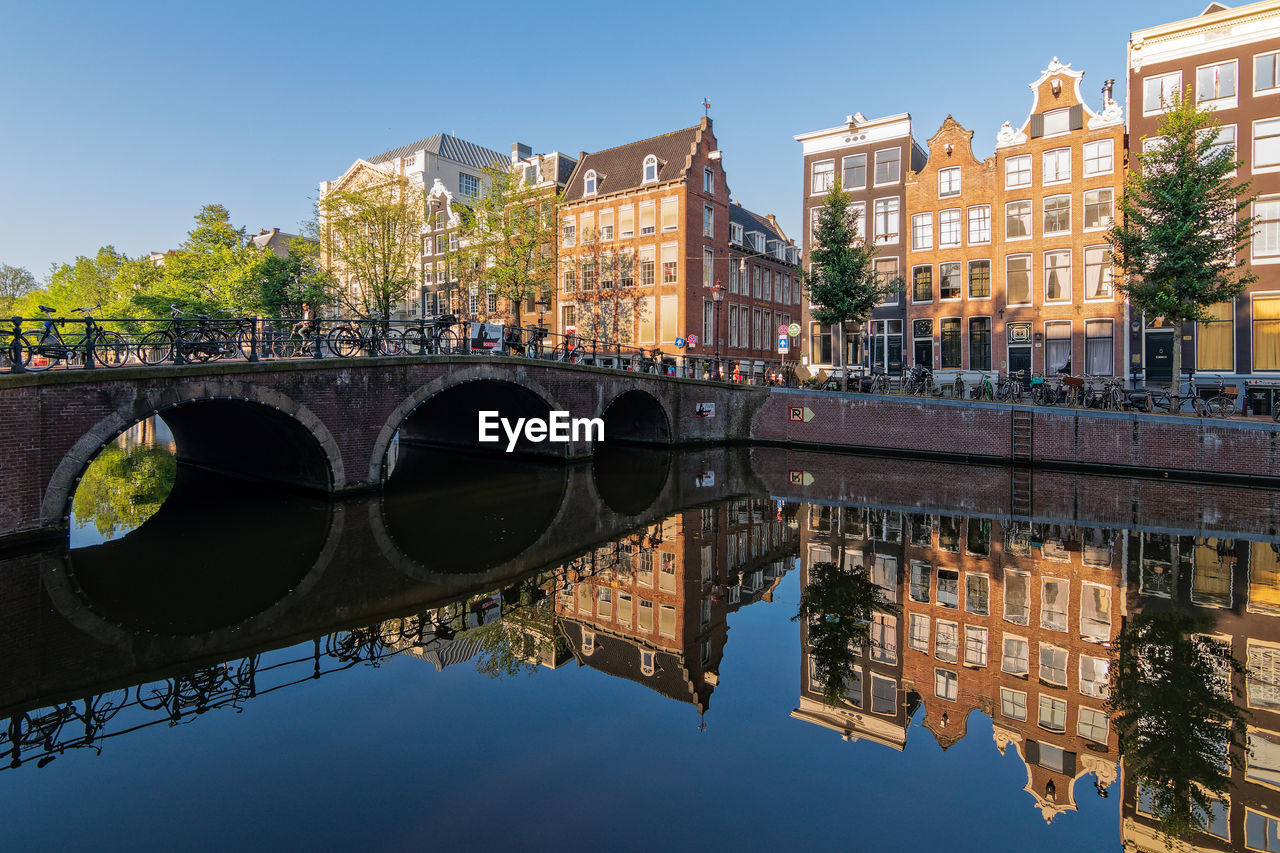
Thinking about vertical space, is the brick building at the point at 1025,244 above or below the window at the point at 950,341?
above

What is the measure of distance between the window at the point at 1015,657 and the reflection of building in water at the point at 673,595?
11.1 feet

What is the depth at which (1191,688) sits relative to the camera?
23.6ft

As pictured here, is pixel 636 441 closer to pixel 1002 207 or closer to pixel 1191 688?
pixel 1002 207

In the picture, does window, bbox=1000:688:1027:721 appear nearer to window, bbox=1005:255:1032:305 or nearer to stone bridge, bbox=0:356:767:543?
stone bridge, bbox=0:356:767:543

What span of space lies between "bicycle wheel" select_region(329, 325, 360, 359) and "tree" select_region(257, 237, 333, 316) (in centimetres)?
2715

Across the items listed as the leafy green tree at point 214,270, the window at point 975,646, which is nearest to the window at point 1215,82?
the window at point 975,646

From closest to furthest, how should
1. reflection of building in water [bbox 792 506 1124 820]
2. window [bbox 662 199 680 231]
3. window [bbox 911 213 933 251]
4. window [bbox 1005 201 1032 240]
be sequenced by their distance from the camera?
reflection of building in water [bbox 792 506 1124 820]
window [bbox 1005 201 1032 240]
window [bbox 911 213 933 251]
window [bbox 662 199 680 231]

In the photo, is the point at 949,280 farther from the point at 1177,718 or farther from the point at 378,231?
the point at 378,231

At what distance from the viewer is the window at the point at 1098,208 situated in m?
29.4

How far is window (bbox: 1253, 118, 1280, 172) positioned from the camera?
26.4 metres

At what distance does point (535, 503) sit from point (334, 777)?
11.8 meters

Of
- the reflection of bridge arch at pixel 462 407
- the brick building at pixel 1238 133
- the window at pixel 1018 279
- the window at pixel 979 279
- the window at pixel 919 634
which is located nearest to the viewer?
the window at pixel 919 634

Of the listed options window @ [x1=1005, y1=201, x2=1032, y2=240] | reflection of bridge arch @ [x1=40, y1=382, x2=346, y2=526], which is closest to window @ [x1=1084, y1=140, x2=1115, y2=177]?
window @ [x1=1005, y1=201, x2=1032, y2=240]

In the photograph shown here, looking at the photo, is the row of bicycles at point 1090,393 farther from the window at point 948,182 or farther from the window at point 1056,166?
the window at point 948,182
